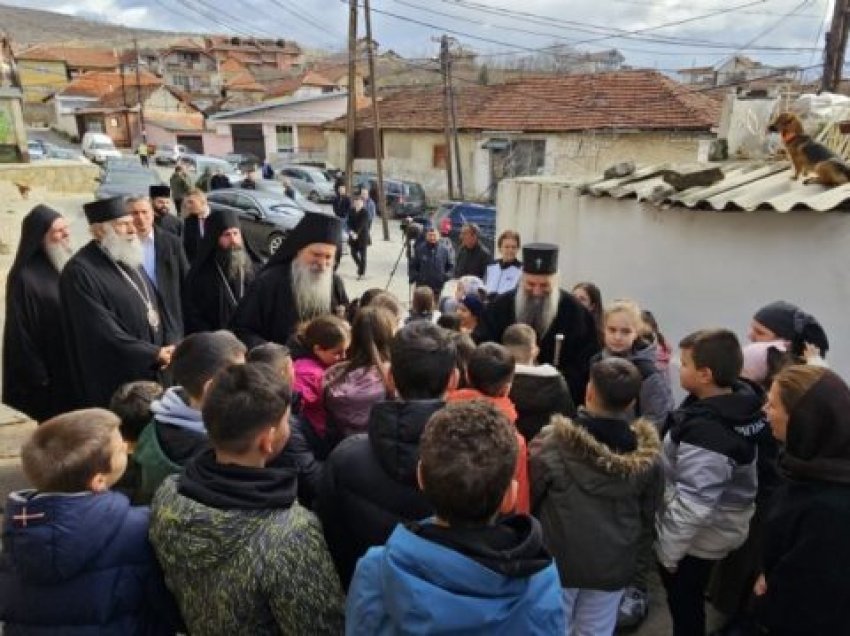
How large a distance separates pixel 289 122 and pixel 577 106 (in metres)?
24.2

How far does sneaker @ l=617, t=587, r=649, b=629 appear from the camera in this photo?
2971mm

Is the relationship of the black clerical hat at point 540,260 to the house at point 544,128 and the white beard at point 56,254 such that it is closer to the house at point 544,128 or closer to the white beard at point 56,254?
the white beard at point 56,254

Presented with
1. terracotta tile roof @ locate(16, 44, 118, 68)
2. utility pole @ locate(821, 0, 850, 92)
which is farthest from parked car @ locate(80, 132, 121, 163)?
terracotta tile roof @ locate(16, 44, 118, 68)

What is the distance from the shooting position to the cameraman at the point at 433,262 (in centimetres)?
905

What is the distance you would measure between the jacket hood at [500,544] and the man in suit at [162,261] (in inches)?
123

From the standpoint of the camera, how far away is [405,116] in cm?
2908

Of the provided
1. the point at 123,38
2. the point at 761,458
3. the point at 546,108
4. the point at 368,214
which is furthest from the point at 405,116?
the point at 123,38

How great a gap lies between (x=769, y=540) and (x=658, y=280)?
371 cm

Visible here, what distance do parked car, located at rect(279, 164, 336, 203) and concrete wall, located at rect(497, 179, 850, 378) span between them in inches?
752

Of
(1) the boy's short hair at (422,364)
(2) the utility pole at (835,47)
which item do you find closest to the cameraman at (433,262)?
(1) the boy's short hair at (422,364)

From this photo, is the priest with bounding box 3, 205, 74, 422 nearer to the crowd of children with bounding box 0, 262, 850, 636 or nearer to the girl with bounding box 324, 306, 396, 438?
the crowd of children with bounding box 0, 262, 850, 636

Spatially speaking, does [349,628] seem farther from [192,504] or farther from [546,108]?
[546,108]

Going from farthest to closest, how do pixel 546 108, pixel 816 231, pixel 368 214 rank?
pixel 546 108 < pixel 368 214 < pixel 816 231

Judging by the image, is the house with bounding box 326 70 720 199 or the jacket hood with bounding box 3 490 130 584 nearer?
the jacket hood with bounding box 3 490 130 584
